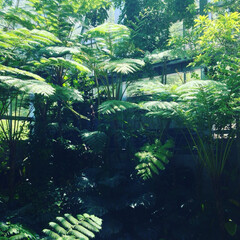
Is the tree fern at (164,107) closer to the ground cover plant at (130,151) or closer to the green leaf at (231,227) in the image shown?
the ground cover plant at (130,151)

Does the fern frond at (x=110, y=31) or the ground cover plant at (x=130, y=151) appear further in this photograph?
the fern frond at (x=110, y=31)

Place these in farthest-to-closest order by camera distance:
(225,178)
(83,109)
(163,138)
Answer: (83,109), (163,138), (225,178)

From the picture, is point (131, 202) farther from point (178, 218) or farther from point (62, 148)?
point (62, 148)

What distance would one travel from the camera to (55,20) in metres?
3.97

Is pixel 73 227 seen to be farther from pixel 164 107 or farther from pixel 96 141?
pixel 96 141

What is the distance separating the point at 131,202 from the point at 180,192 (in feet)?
2.00

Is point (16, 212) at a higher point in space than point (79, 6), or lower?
lower

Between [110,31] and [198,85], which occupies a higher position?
[110,31]

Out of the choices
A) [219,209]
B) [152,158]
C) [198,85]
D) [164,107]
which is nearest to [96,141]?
[152,158]

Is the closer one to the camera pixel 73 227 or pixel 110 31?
pixel 73 227

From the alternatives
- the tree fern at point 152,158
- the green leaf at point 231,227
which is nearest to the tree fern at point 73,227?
the tree fern at point 152,158

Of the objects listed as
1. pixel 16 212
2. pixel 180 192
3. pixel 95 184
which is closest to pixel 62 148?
pixel 95 184

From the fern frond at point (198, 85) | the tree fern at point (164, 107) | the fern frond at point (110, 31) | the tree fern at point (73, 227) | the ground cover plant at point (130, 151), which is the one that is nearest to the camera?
the tree fern at point (73, 227)

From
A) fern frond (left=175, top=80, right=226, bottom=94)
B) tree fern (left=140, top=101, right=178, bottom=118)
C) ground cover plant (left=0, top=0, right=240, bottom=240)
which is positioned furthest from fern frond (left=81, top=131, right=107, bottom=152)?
fern frond (left=175, top=80, right=226, bottom=94)
